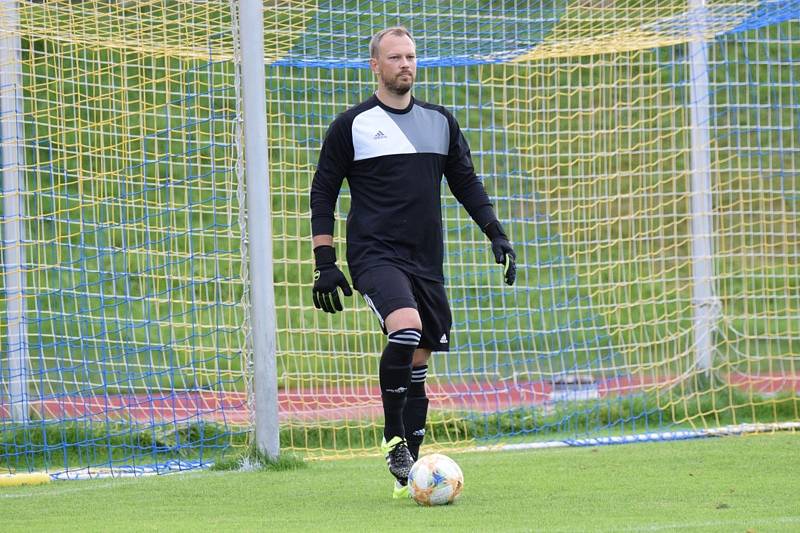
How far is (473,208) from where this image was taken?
20.6 ft

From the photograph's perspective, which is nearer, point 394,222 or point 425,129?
point 394,222

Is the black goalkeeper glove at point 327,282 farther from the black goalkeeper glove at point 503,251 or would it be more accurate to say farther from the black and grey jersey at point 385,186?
the black goalkeeper glove at point 503,251

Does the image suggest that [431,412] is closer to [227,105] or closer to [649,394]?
[649,394]

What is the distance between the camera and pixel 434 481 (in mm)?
5406

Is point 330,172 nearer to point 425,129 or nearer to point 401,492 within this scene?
point 425,129

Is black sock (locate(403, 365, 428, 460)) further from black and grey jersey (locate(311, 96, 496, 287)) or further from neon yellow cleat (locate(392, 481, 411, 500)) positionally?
black and grey jersey (locate(311, 96, 496, 287))

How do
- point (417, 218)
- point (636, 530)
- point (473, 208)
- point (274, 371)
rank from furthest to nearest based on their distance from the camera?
1. point (274, 371)
2. point (473, 208)
3. point (417, 218)
4. point (636, 530)

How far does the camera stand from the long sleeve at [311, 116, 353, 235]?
5922mm

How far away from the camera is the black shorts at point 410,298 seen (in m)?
5.62

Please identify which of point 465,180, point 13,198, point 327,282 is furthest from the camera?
point 13,198

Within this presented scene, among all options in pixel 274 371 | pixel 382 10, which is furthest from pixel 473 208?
pixel 382 10

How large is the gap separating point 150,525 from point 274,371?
2.10 m

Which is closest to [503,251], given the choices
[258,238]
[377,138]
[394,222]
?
[394,222]

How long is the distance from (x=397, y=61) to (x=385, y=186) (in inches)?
23.6
